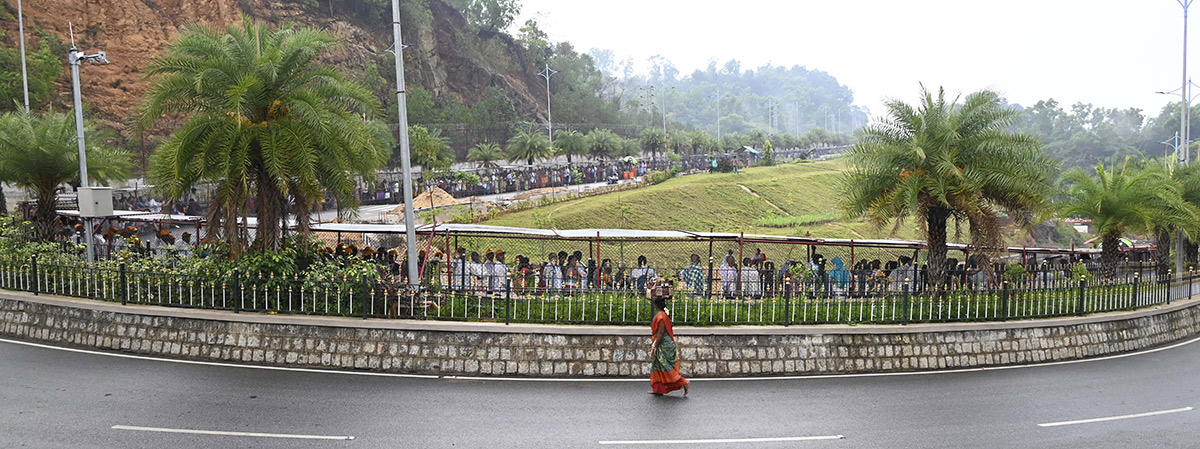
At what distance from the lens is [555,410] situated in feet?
35.0

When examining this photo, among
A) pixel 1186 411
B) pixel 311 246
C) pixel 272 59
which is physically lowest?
pixel 1186 411

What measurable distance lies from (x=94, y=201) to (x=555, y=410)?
10876 mm

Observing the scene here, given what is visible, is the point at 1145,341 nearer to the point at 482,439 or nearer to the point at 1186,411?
the point at 1186,411

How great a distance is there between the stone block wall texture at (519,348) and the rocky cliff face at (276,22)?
72.5 ft

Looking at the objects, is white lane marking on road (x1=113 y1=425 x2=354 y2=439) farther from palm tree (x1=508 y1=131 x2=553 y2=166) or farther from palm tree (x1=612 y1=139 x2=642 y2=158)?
palm tree (x1=612 y1=139 x2=642 y2=158)

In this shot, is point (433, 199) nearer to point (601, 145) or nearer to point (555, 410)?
point (601, 145)

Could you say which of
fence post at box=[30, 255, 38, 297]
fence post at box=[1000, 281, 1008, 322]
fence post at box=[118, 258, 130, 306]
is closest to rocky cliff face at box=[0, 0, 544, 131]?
fence post at box=[30, 255, 38, 297]

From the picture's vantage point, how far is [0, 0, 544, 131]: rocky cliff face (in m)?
46.1

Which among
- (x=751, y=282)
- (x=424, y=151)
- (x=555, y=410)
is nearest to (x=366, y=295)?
(x=555, y=410)

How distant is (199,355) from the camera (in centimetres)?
1292

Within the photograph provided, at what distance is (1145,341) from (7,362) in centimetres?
1984

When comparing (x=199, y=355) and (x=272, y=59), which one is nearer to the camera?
(x=199, y=355)

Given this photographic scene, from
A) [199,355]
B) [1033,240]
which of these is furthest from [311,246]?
[1033,240]

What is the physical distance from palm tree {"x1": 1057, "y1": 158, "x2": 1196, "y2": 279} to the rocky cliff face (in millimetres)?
26298
